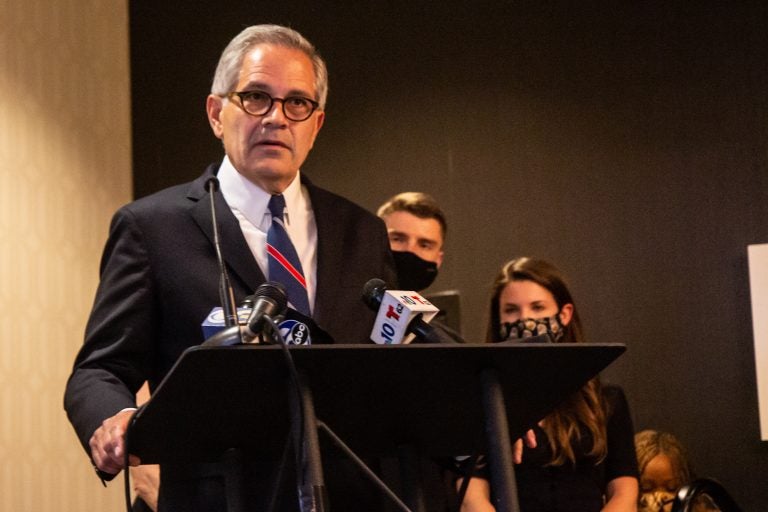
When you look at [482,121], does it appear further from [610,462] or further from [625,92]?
[610,462]

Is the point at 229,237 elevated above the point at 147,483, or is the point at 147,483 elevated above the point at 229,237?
the point at 229,237

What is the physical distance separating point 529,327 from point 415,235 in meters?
0.56

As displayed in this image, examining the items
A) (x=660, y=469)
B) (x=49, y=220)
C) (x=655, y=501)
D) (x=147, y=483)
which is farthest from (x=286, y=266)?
(x=660, y=469)

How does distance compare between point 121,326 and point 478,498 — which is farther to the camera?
point 478,498

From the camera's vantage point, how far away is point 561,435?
3.33 meters

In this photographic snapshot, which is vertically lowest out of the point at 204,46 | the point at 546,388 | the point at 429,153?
the point at 546,388

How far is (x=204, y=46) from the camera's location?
5.68 meters

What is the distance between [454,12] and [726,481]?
2535mm

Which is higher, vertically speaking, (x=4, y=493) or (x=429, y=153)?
(x=429, y=153)

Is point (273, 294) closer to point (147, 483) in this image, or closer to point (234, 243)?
point (234, 243)

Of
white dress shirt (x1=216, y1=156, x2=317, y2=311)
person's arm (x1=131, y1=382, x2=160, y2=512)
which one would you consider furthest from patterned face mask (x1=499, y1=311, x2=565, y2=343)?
white dress shirt (x1=216, y1=156, x2=317, y2=311)

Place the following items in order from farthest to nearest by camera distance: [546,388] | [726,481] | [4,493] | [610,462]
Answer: [726,481], [4,493], [610,462], [546,388]

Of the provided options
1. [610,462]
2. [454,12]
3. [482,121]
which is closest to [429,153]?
[482,121]

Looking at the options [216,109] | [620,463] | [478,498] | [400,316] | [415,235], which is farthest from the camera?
[415,235]
